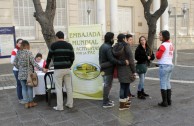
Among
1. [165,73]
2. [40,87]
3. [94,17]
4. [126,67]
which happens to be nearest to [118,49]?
[126,67]

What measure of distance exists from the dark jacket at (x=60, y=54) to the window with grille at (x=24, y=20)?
10.0 m

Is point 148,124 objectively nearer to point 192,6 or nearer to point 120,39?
point 120,39

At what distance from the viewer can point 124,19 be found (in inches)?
788

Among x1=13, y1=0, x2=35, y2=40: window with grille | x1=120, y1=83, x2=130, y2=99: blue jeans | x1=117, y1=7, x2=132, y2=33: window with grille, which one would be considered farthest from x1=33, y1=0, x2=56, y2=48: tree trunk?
x1=117, y1=7, x2=132, y2=33: window with grille

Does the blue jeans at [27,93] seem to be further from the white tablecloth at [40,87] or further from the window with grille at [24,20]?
the window with grille at [24,20]

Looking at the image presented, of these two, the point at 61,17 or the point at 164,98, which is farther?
the point at 61,17

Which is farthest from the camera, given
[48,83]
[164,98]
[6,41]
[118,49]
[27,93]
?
[6,41]

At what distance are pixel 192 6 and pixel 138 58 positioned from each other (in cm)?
1967

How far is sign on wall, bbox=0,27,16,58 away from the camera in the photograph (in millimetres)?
10227

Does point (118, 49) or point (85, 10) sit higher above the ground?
point (85, 10)

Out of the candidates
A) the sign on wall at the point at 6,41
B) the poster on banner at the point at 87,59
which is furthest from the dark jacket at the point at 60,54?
the sign on wall at the point at 6,41

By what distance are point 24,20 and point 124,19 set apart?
8.46 metres

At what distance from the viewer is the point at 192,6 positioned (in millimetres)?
23359

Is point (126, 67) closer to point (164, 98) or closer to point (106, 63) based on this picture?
point (106, 63)
